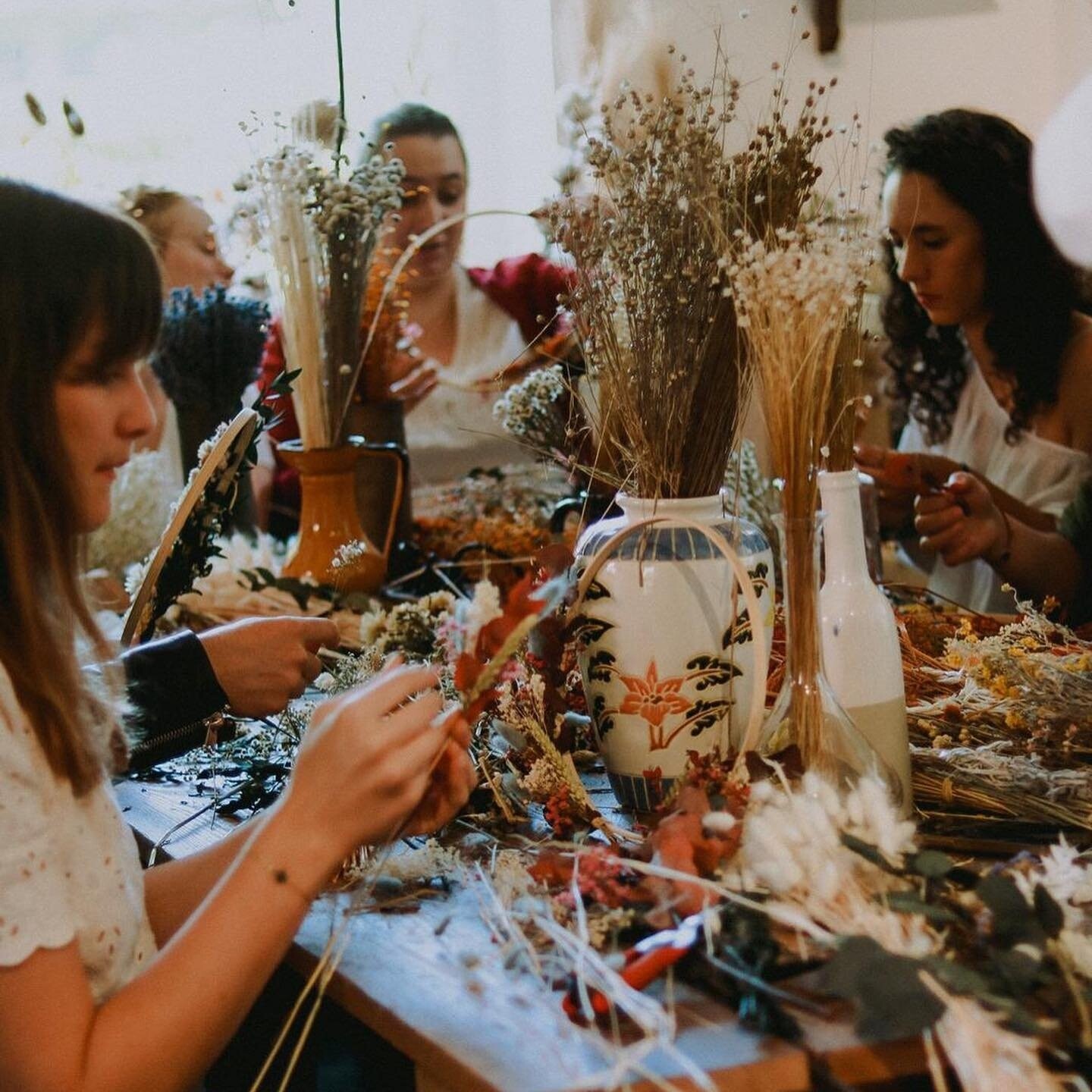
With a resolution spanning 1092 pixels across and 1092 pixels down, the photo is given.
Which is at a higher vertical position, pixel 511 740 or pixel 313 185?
pixel 313 185

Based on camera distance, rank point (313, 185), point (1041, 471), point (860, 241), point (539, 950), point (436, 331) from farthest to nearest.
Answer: point (436, 331), point (1041, 471), point (313, 185), point (860, 241), point (539, 950)

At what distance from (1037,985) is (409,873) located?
52 cm

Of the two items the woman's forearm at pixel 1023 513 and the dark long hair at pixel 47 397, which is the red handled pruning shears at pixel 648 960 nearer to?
the dark long hair at pixel 47 397

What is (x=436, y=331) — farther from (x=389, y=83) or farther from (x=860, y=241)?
(x=860, y=241)

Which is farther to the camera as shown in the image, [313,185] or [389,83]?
[389,83]

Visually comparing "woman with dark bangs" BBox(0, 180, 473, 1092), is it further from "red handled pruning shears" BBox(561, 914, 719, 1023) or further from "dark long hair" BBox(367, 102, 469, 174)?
"dark long hair" BBox(367, 102, 469, 174)

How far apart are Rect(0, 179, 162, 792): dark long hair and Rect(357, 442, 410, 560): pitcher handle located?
50.0 inches

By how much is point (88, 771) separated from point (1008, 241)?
84.9 inches

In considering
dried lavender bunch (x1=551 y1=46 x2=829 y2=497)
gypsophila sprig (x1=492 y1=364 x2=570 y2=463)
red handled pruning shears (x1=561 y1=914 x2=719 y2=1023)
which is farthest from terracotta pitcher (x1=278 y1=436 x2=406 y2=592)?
red handled pruning shears (x1=561 y1=914 x2=719 y2=1023)

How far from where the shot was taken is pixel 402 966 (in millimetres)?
990

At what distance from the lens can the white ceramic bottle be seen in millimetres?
1198

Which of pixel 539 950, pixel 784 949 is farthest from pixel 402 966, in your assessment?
pixel 784 949

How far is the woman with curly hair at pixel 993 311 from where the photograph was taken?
2.53 meters

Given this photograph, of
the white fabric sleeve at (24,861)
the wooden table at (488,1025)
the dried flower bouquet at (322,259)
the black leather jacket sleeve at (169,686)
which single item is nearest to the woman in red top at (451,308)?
the dried flower bouquet at (322,259)
